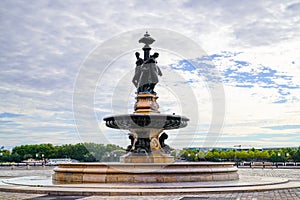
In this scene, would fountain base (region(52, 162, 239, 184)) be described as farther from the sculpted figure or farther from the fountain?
the sculpted figure

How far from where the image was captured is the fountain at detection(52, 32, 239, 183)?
15.7m

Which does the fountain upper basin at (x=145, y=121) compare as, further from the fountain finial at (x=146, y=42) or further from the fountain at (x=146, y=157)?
the fountain finial at (x=146, y=42)

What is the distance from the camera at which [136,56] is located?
924 inches

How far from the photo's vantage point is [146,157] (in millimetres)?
21422

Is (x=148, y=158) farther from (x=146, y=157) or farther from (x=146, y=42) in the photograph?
(x=146, y=42)

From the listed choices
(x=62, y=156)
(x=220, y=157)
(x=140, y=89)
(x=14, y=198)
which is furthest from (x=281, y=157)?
(x=14, y=198)

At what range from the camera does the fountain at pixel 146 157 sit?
51.4ft

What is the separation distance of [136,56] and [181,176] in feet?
31.8

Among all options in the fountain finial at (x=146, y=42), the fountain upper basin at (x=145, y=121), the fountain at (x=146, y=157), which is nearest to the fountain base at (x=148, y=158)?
the fountain at (x=146, y=157)

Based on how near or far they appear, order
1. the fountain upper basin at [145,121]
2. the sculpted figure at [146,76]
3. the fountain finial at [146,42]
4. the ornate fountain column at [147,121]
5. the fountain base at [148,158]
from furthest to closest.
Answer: the fountain finial at [146,42] → the sculpted figure at [146,76] → the fountain base at [148,158] → the ornate fountain column at [147,121] → the fountain upper basin at [145,121]

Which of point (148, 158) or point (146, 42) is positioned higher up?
point (146, 42)

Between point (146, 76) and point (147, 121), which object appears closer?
point (147, 121)

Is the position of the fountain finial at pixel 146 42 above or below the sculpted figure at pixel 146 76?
above

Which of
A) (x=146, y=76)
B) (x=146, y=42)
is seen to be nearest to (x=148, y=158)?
(x=146, y=76)
